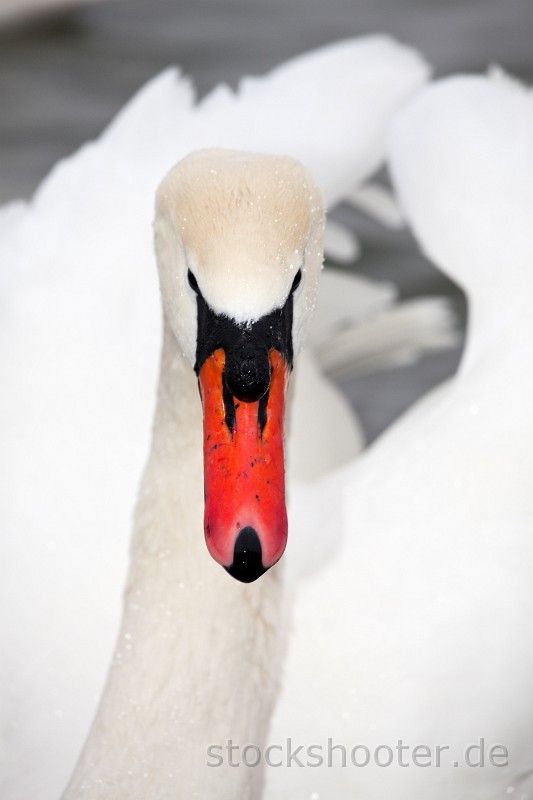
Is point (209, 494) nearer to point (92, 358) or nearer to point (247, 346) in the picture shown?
point (247, 346)

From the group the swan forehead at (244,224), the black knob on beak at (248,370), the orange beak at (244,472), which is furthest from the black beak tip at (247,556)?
the swan forehead at (244,224)

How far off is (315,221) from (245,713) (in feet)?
3.08

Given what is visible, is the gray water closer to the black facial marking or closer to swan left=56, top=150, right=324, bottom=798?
swan left=56, top=150, right=324, bottom=798

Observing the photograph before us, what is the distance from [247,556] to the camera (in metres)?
2.12

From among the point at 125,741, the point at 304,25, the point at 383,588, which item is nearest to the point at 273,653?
the point at 125,741

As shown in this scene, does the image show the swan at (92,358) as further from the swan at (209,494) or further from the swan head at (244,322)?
the swan head at (244,322)

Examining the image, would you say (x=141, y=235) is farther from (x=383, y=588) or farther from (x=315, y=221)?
(x=315, y=221)

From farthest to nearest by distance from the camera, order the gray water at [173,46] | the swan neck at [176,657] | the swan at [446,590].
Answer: the gray water at [173,46] < the swan at [446,590] < the swan neck at [176,657]

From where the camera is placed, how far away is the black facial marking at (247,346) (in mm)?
2166

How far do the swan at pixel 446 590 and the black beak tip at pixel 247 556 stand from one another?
1.11m

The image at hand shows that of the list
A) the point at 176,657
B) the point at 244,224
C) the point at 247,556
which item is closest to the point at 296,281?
the point at 244,224

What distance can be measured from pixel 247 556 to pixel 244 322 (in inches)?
13.4

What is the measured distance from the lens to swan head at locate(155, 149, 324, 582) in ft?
7.07

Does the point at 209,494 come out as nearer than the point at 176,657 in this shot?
Yes
